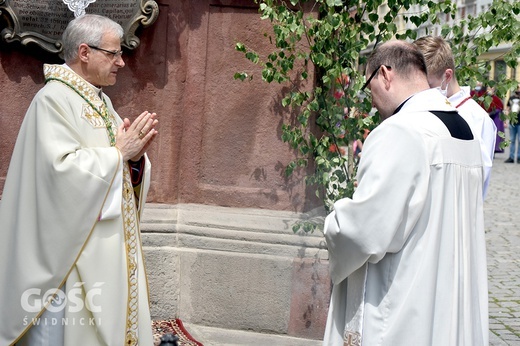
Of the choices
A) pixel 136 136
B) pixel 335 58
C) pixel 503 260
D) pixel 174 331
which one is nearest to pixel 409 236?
pixel 136 136

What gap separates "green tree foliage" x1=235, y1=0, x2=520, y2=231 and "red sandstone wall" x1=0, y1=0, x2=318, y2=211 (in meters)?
0.18

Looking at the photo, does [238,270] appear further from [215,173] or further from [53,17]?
[53,17]

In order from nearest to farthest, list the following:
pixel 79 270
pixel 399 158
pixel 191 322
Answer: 1. pixel 399 158
2. pixel 79 270
3. pixel 191 322

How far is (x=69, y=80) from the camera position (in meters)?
4.45

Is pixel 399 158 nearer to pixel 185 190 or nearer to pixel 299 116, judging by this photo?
pixel 299 116

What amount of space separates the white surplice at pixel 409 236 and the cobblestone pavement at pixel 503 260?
324cm

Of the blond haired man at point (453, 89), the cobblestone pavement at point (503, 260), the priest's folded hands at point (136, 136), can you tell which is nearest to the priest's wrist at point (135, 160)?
the priest's folded hands at point (136, 136)

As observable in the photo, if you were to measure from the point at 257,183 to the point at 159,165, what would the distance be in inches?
26.3

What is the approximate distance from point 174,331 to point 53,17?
2.14m

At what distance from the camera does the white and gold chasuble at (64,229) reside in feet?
14.0

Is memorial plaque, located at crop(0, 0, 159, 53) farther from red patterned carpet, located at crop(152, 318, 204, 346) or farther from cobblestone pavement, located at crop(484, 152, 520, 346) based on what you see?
cobblestone pavement, located at crop(484, 152, 520, 346)

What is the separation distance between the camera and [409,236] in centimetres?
361

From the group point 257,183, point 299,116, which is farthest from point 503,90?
point 257,183

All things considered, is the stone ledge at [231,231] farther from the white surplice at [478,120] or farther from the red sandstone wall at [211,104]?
the white surplice at [478,120]
